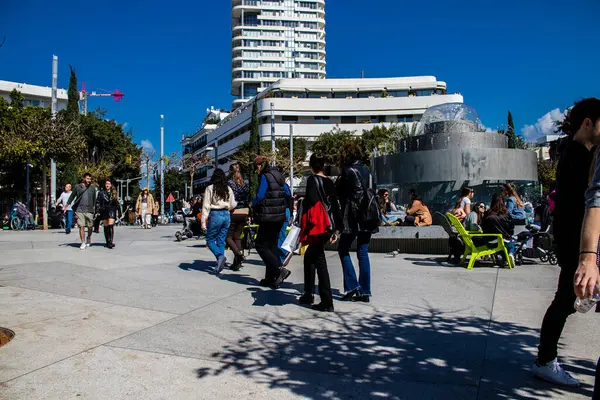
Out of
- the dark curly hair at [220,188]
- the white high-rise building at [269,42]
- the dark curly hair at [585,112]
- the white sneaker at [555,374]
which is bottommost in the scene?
the white sneaker at [555,374]

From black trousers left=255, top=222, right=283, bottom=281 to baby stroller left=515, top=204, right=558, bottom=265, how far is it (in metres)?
5.20

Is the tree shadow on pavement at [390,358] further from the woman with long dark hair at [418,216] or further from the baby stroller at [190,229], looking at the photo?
the baby stroller at [190,229]

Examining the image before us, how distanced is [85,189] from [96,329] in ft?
25.4

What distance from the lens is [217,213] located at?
26.8 ft

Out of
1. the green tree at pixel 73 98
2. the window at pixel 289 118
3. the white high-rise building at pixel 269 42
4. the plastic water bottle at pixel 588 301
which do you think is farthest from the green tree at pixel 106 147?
the white high-rise building at pixel 269 42

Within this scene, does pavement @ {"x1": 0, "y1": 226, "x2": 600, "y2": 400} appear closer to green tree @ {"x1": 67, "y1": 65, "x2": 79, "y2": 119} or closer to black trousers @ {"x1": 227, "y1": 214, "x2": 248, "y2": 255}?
black trousers @ {"x1": 227, "y1": 214, "x2": 248, "y2": 255}

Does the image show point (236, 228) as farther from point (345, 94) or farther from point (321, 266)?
point (345, 94)

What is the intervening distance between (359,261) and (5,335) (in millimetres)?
3531

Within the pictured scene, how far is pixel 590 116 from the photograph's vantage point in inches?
119

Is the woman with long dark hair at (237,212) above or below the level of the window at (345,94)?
below

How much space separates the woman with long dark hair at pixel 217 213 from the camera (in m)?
8.13

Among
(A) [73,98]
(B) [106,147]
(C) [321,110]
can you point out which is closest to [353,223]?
(A) [73,98]

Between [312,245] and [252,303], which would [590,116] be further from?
[252,303]

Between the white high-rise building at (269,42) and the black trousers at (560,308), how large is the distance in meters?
110
